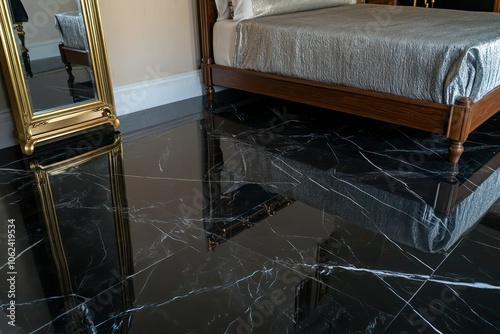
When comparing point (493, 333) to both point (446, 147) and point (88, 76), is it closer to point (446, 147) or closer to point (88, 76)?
point (446, 147)

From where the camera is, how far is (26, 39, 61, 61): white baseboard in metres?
2.65

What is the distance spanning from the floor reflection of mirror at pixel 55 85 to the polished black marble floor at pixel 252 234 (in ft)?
0.86

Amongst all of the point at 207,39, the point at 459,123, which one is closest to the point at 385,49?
the point at 459,123

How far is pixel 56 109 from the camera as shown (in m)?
2.79

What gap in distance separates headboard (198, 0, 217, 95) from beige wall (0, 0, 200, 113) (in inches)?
4.9

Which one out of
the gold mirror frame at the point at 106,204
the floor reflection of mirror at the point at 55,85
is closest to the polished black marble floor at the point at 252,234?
the gold mirror frame at the point at 106,204

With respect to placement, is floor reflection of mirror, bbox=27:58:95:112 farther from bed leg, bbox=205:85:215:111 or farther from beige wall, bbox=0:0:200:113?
bed leg, bbox=205:85:215:111

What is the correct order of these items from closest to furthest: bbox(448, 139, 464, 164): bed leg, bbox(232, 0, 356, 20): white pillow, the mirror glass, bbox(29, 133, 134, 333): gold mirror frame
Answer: bbox(29, 133, 134, 333): gold mirror frame < bbox(448, 139, 464, 164): bed leg < the mirror glass < bbox(232, 0, 356, 20): white pillow

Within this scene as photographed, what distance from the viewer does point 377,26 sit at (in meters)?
2.85

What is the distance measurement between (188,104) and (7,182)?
160 cm

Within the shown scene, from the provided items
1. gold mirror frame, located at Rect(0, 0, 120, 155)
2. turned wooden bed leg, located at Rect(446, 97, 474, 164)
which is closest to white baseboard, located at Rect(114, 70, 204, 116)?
gold mirror frame, located at Rect(0, 0, 120, 155)

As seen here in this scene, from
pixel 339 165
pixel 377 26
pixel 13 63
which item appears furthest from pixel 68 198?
pixel 377 26

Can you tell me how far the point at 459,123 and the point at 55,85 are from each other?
7.69ft

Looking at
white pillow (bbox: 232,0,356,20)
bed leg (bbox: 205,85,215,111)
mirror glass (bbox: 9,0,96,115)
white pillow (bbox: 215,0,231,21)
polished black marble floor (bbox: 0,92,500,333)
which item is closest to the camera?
polished black marble floor (bbox: 0,92,500,333)
